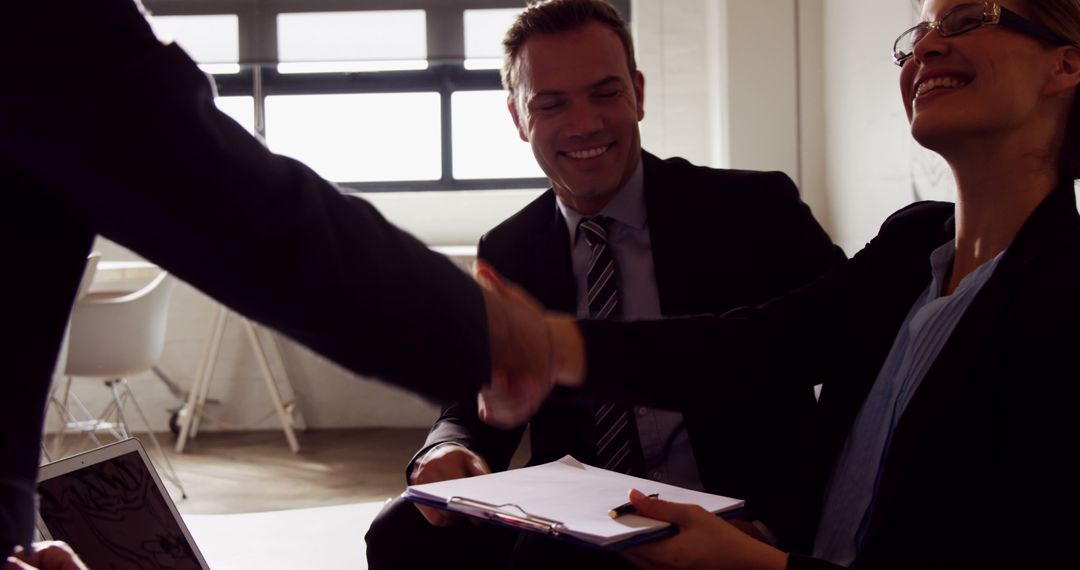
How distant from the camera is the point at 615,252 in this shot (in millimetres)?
1910

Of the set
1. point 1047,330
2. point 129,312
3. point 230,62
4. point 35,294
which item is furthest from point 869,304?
point 230,62

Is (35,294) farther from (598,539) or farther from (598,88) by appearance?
(598,88)

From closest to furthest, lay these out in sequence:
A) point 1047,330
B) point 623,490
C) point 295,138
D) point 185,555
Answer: point 1047,330, point 623,490, point 185,555, point 295,138

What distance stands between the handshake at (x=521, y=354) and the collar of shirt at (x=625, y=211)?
0.82 metres

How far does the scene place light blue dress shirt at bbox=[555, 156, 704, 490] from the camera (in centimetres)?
172

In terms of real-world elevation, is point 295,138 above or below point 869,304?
above

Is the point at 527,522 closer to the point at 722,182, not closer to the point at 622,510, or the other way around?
the point at 622,510

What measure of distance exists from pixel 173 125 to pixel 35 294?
0.45ft

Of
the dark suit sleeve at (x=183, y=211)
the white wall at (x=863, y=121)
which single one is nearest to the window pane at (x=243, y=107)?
the white wall at (x=863, y=121)

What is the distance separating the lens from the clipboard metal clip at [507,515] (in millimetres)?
1083

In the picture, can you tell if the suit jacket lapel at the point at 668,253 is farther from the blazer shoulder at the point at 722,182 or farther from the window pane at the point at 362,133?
the window pane at the point at 362,133

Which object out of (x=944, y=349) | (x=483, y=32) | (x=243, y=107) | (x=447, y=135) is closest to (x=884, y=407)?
(x=944, y=349)

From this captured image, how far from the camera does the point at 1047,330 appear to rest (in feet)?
3.26

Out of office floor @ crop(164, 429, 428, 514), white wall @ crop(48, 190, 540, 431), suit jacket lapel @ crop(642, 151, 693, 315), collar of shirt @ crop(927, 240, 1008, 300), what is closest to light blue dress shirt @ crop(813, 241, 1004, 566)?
collar of shirt @ crop(927, 240, 1008, 300)
